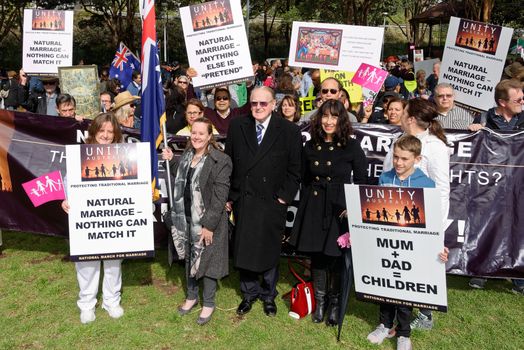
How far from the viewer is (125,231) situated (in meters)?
4.64

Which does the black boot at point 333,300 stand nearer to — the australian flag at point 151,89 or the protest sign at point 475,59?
the australian flag at point 151,89

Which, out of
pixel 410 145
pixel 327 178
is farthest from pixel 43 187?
pixel 410 145

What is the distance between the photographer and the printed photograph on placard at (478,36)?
6.48m

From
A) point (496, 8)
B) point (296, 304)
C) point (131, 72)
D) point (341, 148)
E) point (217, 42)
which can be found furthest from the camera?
point (496, 8)

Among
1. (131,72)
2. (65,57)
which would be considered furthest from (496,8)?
(65,57)

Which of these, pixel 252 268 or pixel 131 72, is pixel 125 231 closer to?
pixel 252 268

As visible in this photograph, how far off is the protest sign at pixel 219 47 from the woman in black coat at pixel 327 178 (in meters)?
2.65

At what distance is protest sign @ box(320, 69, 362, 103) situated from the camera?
25.8 ft

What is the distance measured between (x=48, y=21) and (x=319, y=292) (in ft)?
23.5

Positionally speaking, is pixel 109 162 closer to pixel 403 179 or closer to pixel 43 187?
pixel 43 187

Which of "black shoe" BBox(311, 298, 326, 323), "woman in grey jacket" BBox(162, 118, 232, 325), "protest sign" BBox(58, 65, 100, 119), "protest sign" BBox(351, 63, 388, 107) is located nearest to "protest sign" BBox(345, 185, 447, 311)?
"black shoe" BBox(311, 298, 326, 323)

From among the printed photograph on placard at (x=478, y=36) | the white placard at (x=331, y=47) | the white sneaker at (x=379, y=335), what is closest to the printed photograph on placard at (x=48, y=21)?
the white placard at (x=331, y=47)

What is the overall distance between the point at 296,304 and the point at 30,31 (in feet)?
23.5

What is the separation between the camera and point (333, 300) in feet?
15.9
